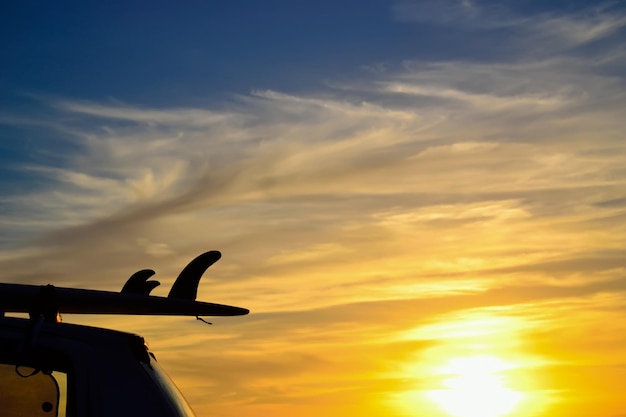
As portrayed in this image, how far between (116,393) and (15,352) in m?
0.49

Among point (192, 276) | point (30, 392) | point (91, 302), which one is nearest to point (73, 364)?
point (30, 392)

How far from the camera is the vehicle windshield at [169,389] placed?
13.9 ft

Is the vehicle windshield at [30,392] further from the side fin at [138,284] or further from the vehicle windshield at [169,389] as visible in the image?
the side fin at [138,284]

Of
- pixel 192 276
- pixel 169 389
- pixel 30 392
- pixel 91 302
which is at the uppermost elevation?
pixel 192 276

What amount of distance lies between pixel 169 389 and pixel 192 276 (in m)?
0.76

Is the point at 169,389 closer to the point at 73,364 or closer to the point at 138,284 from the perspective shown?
the point at 73,364

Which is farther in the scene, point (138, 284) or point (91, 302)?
point (138, 284)

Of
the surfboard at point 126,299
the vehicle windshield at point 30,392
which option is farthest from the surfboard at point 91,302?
the vehicle windshield at point 30,392

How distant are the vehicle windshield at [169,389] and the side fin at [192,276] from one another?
1.53ft

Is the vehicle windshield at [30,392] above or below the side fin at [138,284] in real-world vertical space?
below

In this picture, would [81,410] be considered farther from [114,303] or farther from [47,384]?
[114,303]

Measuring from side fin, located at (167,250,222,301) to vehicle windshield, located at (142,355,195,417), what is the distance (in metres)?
0.47

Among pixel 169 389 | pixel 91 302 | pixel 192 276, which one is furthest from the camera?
pixel 192 276

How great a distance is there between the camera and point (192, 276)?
4949mm
